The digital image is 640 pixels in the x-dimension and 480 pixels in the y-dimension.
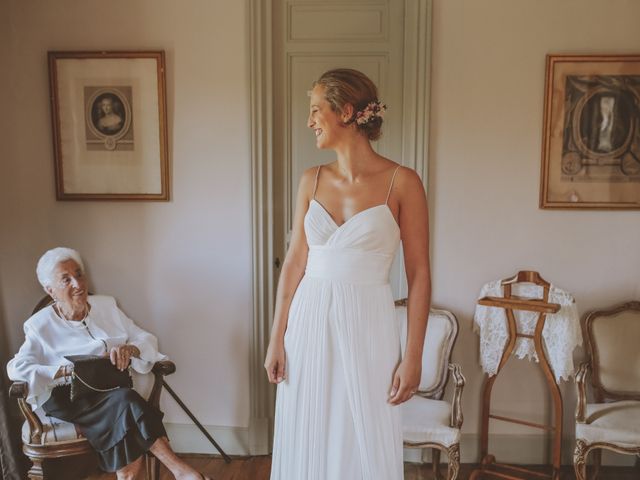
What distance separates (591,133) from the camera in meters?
2.53

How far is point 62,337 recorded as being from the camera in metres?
2.22

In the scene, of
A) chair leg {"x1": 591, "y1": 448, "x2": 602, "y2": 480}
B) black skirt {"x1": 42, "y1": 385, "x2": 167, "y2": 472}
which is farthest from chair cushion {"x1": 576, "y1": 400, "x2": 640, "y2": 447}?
black skirt {"x1": 42, "y1": 385, "x2": 167, "y2": 472}

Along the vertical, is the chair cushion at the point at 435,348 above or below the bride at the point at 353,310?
below

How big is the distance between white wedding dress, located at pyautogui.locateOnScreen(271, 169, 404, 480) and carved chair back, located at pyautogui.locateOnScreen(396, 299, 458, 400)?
3.44ft

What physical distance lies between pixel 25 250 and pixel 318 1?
216 cm

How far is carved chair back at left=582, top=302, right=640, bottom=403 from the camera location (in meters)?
2.47

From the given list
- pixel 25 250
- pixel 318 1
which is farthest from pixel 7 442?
pixel 318 1

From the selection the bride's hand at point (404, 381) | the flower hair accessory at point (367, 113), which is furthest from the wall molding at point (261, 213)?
the bride's hand at point (404, 381)

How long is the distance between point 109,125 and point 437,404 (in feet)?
7.43

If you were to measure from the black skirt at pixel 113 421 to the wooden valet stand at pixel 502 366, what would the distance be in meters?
1.62

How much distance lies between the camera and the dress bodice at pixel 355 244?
1.41m

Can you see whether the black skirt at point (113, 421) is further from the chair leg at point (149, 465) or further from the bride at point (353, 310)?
the bride at point (353, 310)

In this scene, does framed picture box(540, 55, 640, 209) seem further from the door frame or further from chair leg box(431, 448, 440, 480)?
chair leg box(431, 448, 440, 480)

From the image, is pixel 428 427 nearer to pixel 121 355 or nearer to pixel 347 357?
pixel 347 357
